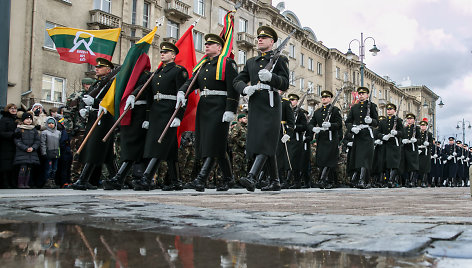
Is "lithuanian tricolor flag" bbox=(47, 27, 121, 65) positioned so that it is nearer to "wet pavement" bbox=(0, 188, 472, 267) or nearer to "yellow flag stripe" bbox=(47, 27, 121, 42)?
"yellow flag stripe" bbox=(47, 27, 121, 42)

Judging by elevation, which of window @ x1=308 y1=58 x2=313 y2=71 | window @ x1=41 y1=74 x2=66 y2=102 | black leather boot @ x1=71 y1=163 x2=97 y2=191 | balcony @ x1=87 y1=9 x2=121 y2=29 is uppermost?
window @ x1=308 y1=58 x2=313 y2=71

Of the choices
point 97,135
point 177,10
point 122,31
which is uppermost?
point 177,10

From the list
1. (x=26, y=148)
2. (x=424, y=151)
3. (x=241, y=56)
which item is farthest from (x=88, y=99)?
(x=241, y=56)

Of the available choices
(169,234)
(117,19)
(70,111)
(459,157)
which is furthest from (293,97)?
(117,19)

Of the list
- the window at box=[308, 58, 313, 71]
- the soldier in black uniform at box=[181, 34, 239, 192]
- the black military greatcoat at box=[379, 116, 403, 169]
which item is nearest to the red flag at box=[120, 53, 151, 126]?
the soldier in black uniform at box=[181, 34, 239, 192]

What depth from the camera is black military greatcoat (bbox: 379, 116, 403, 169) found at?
14008 mm

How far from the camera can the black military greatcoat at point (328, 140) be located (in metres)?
11.1

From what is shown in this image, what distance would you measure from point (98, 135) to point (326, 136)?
545 centimetres

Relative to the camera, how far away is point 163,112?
7496mm

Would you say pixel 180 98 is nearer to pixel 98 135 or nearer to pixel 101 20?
pixel 98 135

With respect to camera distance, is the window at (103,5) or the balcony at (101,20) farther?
the window at (103,5)

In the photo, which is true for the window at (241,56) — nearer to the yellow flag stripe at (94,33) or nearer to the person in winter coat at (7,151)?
the yellow flag stripe at (94,33)

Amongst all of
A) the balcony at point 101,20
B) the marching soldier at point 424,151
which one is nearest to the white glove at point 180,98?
the marching soldier at point 424,151

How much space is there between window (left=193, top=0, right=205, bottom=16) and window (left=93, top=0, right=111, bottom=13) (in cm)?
665
